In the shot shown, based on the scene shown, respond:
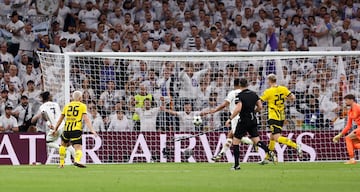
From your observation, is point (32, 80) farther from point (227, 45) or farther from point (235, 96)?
point (235, 96)

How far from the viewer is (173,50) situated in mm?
31203

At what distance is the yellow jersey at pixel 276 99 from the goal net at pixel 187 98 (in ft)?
9.51

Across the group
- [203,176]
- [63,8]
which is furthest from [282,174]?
[63,8]

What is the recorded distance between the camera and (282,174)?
19297 mm

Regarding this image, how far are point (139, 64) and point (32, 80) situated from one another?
3540 millimetres

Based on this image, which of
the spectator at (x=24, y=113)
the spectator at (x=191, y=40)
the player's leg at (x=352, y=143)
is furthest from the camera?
the spectator at (x=191, y=40)

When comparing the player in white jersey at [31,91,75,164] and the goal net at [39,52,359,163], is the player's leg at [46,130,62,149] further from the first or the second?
the goal net at [39,52,359,163]

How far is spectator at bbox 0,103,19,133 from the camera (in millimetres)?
28016

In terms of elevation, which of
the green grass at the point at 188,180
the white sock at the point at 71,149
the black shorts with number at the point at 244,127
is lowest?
the green grass at the point at 188,180

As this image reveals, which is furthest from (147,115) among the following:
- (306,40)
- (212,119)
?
(306,40)

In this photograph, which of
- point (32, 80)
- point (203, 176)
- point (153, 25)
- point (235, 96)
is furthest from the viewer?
point (153, 25)

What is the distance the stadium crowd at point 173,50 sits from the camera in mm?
27984

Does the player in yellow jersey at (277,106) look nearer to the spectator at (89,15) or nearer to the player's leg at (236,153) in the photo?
the player's leg at (236,153)

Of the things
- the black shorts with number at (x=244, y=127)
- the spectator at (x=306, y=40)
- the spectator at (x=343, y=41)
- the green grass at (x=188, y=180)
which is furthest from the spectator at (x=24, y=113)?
the spectator at (x=343, y=41)
